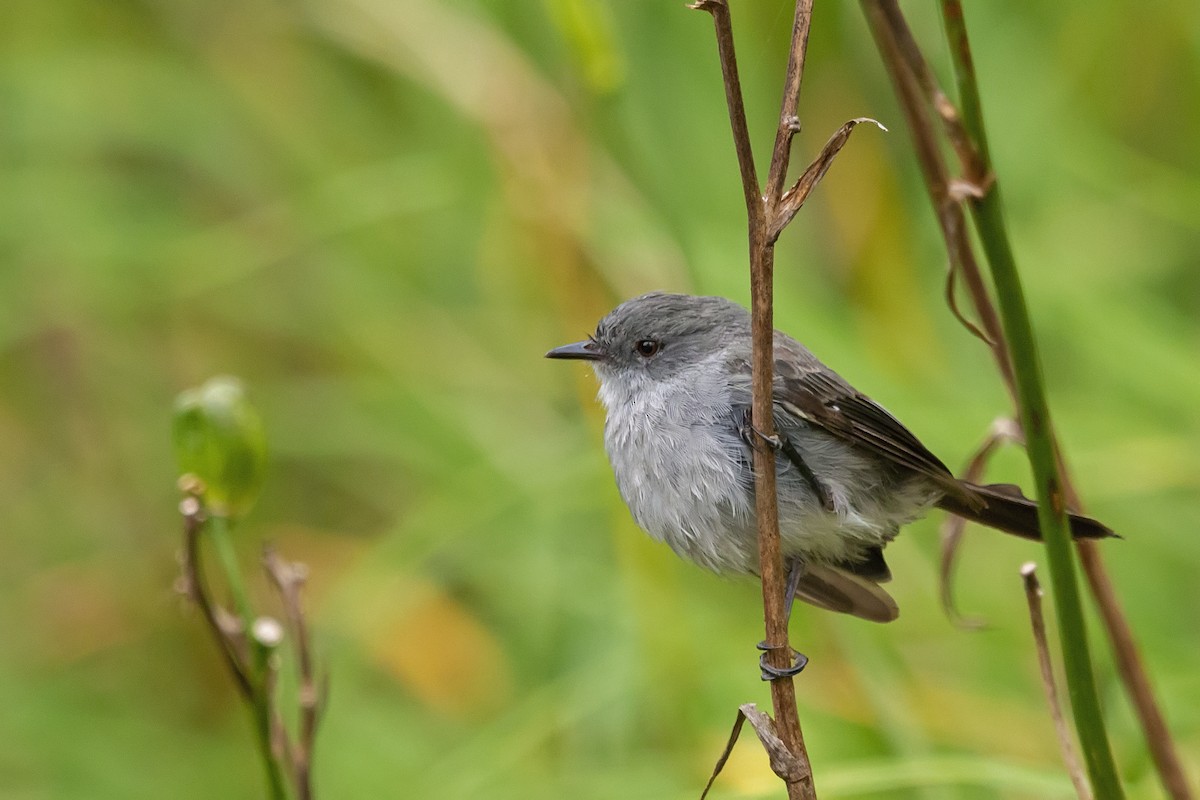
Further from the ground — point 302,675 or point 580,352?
point 580,352

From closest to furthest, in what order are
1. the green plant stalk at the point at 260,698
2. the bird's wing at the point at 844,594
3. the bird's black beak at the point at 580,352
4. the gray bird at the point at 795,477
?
the green plant stalk at the point at 260,698, the gray bird at the point at 795,477, the bird's wing at the point at 844,594, the bird's black beak at the point at 580,352

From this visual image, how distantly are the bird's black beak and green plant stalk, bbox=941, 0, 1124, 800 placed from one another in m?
1.41

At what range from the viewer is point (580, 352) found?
9.40 ft

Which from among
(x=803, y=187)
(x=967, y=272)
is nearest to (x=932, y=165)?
(x=967, y=272)

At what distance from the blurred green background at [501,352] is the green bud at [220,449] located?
0.96m

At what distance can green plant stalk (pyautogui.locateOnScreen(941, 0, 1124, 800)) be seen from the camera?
1499mm

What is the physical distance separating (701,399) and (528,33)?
1903mm

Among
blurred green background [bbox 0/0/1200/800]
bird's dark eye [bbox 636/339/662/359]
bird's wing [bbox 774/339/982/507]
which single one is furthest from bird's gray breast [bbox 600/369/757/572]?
blurred green background [bbox 0/0/1200/800]

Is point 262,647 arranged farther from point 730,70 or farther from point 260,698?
point 730,70

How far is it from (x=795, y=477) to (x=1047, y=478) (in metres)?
0.97

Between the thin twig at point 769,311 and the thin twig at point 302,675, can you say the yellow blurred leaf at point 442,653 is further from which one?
the thin twig at point 769,311

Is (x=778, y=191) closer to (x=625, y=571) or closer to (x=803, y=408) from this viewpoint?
(x=803, y=408)

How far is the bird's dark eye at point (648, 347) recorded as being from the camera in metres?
2.90

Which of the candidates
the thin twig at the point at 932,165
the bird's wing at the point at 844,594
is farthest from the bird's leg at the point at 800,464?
the thin twig at the point at 932,165
